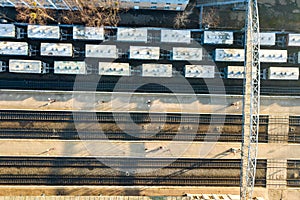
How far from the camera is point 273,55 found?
34.1m

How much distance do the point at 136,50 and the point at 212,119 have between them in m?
13.2

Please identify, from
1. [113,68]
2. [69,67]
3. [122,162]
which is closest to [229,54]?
[113,68]

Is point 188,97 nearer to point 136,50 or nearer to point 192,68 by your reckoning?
point 192,68

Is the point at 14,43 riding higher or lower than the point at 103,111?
higher

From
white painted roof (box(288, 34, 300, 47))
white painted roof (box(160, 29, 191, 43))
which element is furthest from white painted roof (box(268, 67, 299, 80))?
white painted roof (box(160, 29, 191, 43))

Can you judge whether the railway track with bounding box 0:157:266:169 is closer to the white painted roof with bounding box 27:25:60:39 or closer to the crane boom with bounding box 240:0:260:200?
the crane boom with bounding box 240:0:260:200

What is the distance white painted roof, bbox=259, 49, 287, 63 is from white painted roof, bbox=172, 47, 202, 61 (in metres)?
7.87

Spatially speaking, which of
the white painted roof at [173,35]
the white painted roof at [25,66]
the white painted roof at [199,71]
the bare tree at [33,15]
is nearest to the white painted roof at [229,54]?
the white painted roof at [199,71]

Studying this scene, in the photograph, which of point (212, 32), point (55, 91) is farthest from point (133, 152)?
point (212, 32)

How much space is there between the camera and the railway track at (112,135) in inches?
1339

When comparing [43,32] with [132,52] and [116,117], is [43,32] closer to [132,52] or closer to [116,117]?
[132,52]

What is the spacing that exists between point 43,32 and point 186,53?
17540 millimetres

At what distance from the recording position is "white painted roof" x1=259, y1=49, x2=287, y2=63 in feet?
112

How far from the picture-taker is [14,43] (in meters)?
32.6
